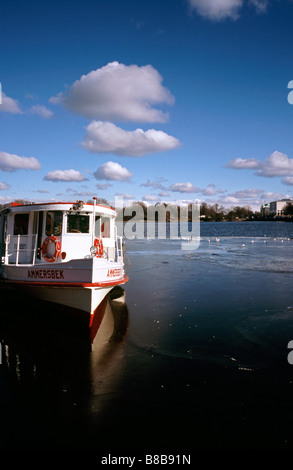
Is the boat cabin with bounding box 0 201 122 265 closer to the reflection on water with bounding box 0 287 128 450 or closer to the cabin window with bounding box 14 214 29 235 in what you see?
the cabin window with bounding box 14 214 29 235

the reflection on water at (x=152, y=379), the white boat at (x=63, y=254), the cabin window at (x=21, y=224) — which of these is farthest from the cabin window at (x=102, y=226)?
the reflection on water at (x=152, y=379)

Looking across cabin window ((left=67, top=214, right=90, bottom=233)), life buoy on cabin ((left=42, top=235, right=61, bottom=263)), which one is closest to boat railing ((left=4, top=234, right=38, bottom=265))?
life buoy on cabin ((left=42, top=235, right=61, bottom=263))

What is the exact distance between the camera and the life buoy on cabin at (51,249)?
1284 cm

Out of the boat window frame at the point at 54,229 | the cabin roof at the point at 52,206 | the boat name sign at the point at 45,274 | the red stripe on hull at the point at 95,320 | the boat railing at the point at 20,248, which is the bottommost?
the red stripe on hull at the point at 95,320

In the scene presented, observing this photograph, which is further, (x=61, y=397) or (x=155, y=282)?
(x=155, y=282)

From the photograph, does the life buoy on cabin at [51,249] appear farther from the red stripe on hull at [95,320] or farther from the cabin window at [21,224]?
the red stripe on hull at [95,320]

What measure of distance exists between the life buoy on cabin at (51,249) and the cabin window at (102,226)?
1.99m

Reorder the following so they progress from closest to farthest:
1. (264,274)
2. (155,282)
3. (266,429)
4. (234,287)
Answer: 1. (266,429)
2. (234,287)
3. (155,282)
4. (264,274)

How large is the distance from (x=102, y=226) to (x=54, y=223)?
2626 mm

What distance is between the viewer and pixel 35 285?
11883mm
